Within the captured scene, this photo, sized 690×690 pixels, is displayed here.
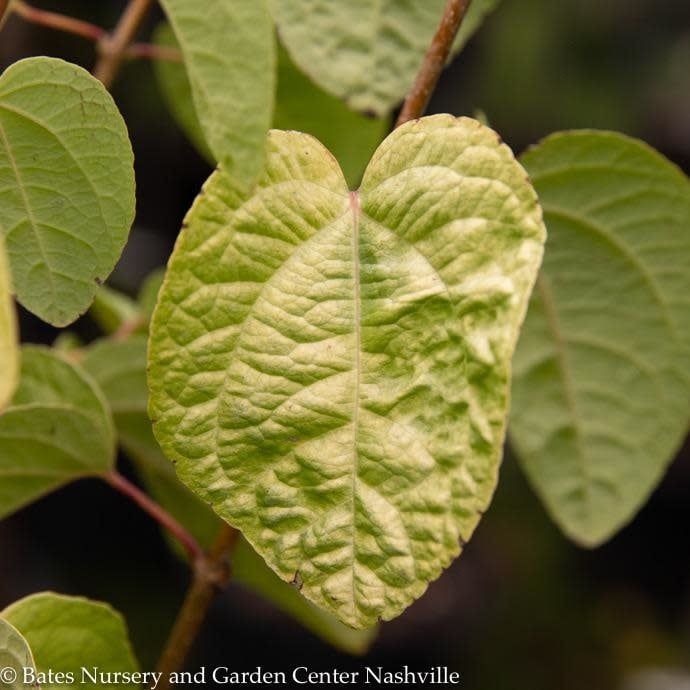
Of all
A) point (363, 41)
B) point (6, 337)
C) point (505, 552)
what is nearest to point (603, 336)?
point (363, 41)

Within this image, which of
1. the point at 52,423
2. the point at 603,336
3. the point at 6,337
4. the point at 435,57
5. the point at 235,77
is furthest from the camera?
the point at 603,336

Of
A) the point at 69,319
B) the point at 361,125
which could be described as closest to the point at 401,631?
the point at 361,125

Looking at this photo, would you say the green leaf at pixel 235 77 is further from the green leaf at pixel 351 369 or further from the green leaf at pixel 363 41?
the green leaf at pixel 363 41

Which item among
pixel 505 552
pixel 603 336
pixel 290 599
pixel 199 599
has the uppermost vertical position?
pixel 603 336

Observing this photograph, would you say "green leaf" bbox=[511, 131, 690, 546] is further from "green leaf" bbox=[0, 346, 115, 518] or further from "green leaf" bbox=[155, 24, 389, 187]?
"green leaf" bbox=[0, 346, 115, 518]

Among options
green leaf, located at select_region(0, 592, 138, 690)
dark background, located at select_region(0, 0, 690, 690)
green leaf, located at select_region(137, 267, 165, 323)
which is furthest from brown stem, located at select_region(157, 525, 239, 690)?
dark background, located at select_region(0, 0, 690, 690)

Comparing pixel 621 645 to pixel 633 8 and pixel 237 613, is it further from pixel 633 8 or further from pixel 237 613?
pixel 633 8

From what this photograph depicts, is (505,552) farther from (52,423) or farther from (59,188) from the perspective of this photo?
(59,188)
